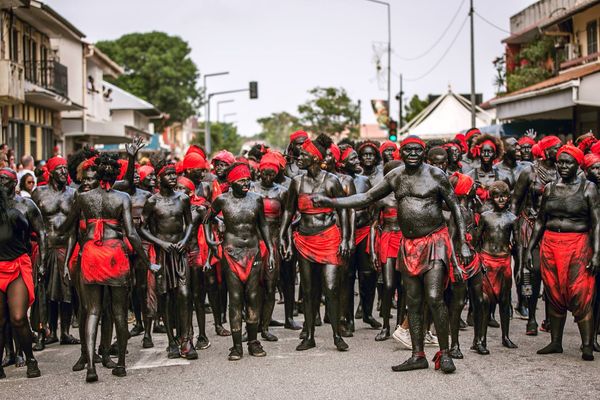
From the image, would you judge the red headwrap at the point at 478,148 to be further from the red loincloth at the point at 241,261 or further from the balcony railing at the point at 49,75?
the balcony railing at the point at 49,75

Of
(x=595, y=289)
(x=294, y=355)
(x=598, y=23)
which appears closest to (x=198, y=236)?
(x=294, y=355)

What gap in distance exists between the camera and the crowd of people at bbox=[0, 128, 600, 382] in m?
8.98

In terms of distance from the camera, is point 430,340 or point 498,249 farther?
point 430,340

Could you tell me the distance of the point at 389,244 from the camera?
36.7 feet

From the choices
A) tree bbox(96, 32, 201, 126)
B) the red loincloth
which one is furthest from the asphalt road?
tree bbox(96, 32, 201, 126)

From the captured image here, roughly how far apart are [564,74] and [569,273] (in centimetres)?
2271

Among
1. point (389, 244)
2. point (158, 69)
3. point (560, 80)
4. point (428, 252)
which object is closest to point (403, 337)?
point (389, 244)

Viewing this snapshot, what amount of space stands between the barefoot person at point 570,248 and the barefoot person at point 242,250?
9.67 feet

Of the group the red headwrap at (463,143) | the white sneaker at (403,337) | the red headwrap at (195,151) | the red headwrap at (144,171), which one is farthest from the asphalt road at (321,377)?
the red headwrap at (463,143)

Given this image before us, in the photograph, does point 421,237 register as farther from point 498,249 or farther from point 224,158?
point 224,158

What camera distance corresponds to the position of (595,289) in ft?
32.8

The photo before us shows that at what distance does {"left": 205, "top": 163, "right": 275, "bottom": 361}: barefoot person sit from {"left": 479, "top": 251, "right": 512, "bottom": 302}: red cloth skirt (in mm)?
2392

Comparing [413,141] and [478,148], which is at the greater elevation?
[478,148]

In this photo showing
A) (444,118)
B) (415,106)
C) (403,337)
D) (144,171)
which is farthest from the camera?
(415,106)
